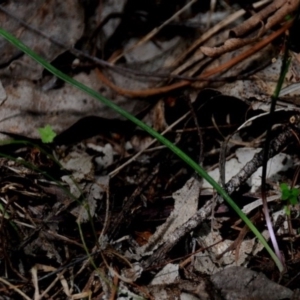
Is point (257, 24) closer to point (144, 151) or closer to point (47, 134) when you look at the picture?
point (144, 151)

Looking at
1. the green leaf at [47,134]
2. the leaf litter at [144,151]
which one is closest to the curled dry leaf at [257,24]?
the leaf litter at [144,151]

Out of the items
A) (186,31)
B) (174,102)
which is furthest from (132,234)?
(186,31)

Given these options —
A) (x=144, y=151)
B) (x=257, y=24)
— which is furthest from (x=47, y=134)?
(x=257, y=24)

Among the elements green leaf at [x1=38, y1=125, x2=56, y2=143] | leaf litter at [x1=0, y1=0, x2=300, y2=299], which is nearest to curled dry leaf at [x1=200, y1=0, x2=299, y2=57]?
leaf litter at [x1=0, y1=0, x2=300, y2=299]

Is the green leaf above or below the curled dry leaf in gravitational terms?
below

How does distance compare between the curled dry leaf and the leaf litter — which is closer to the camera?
the leaf litter

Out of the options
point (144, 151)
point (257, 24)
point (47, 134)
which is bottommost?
point (144, 151)

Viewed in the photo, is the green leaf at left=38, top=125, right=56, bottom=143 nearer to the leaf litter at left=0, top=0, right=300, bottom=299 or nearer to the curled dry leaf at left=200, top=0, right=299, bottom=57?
the leaf litter at left=0, top=0, right=300, bottom=299
